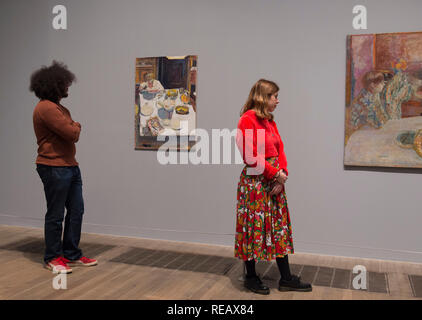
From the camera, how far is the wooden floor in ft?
8.62

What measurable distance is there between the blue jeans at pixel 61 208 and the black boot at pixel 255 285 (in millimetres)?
1297

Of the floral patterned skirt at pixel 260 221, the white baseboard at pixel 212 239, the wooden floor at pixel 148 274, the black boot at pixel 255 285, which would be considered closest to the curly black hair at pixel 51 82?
the wooden floor at pixel 148 274

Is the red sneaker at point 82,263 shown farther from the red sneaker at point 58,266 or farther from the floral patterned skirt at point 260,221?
the floral patterned skirt at point 260,221

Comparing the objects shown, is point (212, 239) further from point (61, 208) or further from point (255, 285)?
point (61, 208)

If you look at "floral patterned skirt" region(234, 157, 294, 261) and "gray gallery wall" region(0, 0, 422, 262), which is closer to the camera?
"floral patterned skirt" region(234, 157, 294, 261)

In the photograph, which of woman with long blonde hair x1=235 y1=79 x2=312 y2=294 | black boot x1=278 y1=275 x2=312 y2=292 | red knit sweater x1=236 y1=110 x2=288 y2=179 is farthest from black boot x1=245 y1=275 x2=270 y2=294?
red knit sweater x1=236 y1=110 x2=288 y2=179

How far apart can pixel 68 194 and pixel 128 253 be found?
765 millimetres

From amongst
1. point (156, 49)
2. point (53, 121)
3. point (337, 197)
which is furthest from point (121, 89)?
point (337, 197)

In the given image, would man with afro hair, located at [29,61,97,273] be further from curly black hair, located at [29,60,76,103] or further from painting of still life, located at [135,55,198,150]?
painting of still life, located at [135,55,198,150]

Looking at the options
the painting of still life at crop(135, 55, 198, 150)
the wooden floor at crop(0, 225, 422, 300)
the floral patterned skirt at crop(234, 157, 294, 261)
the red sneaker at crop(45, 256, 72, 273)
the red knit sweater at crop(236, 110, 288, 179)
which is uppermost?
the painting of still life at crop(135, 55, 198, 150)

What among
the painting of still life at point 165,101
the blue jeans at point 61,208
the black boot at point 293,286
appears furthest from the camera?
the painting of still life at point 165,101

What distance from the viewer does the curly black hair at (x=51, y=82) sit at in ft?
9.63

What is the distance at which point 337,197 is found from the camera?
3574mm

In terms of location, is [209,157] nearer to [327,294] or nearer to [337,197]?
[337,197]
